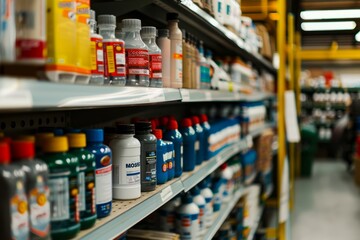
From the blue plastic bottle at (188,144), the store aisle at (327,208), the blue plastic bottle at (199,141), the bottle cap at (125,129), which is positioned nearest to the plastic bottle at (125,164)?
the bottle cap at (125,129)

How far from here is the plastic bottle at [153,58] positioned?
5.72 ft

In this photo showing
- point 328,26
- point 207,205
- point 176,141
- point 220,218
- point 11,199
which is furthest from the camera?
point 328,26

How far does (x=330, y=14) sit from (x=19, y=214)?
9.42m

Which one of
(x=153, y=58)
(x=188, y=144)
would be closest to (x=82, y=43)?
(x=153, y=58)

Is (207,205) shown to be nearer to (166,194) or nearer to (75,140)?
(166,194)

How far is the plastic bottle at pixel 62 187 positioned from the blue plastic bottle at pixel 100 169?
0.21m

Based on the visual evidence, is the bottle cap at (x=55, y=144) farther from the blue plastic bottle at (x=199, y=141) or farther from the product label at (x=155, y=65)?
the blue plastic bottle at (x=199, y=141)

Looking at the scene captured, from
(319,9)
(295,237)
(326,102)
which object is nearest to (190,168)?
(295,237)

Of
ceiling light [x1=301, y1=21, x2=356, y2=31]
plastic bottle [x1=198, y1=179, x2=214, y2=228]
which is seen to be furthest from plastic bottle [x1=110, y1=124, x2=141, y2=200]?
ceiling light [x1=301, y1=21, x2=356, y2=31]

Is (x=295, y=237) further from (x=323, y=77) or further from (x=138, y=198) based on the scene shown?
(x=323, y=77)

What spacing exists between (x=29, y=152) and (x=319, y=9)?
8954 mm

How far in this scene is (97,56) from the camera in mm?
1297

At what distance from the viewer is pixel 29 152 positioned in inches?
37.9

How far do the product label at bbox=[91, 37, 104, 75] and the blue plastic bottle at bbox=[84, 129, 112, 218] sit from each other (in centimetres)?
Result: 19
